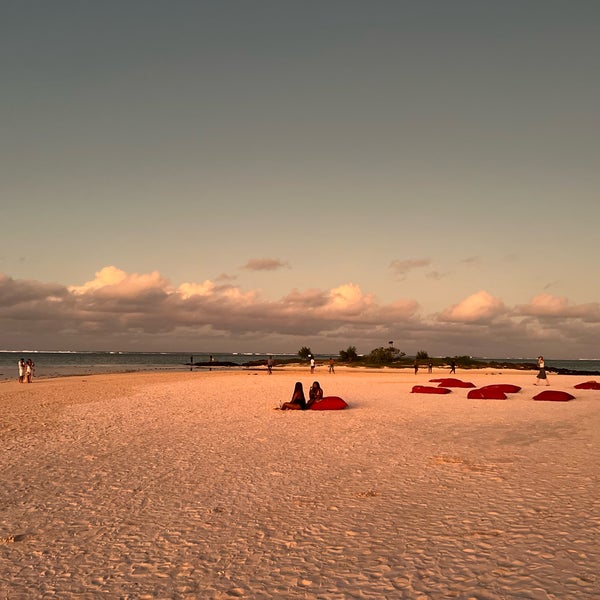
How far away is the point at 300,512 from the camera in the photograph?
9.46 metres

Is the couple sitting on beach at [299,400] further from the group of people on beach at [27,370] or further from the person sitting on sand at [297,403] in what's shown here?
the group of people on beach at [27,370]

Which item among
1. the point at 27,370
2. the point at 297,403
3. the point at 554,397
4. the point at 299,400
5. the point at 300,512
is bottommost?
the point at 554,397

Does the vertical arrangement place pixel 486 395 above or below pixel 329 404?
below

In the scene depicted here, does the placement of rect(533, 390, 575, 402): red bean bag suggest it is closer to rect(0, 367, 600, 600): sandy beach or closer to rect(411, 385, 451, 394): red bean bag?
rect(411, 385, 451, 394): red bean bag

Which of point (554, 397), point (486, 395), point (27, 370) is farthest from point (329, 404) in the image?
point (27, 370)

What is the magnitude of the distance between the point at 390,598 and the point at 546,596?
72.2 inches

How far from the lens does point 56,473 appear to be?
12.6m

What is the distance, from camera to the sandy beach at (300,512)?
259 inches

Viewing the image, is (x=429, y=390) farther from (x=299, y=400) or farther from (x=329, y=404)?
(x=299, y=400)

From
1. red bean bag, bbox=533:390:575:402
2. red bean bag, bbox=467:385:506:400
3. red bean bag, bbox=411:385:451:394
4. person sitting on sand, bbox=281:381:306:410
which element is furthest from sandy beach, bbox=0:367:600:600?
red bean bag, bbox=411:385:451:394

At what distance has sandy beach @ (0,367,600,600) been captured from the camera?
6.59 meters

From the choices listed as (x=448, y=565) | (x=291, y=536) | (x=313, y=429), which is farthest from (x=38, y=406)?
(x=448, y=565)

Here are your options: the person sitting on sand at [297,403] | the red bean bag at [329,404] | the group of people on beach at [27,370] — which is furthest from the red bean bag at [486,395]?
the group of people on beach at [27,370]

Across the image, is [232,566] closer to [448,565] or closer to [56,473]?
[448,565]
